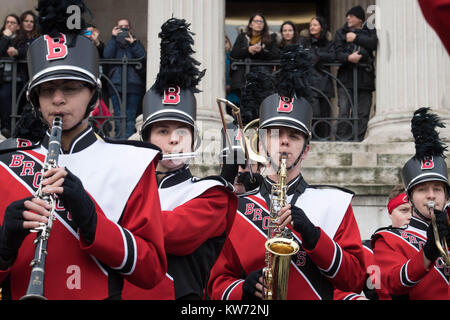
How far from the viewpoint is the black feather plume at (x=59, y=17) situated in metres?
4.64

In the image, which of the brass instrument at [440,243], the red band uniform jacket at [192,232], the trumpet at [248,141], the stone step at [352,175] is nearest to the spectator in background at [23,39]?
the stone step at [352,175]

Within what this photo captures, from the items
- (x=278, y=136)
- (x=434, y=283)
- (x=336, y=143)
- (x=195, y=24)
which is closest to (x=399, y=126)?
(x=336, y=143)

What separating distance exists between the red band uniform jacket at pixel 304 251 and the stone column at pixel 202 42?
636 centimetres

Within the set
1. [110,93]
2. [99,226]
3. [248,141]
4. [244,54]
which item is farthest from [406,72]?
[99,226]

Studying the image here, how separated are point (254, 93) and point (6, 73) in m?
6.63

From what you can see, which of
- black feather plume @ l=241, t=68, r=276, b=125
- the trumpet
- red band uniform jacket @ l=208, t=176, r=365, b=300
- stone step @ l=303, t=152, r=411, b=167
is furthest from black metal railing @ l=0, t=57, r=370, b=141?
red band uniform jacket @ l=208, t=176, r=365, b=300

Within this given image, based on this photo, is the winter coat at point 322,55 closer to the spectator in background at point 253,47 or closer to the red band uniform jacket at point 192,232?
the spectator in background at point 253,47

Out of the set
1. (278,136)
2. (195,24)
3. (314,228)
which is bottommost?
(314,228)

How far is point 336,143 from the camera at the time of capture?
1232 centimetres

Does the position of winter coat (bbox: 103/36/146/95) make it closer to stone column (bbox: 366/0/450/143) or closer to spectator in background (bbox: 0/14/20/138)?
spectator in background (bbox: 0/14/20/138)

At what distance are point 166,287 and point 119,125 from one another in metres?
7.84

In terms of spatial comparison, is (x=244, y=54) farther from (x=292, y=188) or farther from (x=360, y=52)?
Result: (x=292, y=188)

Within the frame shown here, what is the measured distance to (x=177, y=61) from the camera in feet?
20.8
